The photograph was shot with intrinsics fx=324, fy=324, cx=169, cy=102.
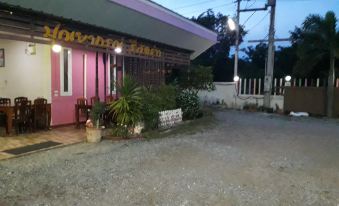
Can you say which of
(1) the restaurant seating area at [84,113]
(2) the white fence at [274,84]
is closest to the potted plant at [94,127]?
(1) the restaurant seating area at [84,113]

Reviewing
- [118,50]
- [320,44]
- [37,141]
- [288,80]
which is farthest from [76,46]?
[288,80]

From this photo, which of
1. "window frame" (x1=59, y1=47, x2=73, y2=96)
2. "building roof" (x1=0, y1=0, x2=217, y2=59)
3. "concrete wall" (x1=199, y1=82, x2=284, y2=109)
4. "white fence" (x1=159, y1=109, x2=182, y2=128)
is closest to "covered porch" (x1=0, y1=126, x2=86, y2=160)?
"window frame" (x1=59, y1=47, x2=73, y2=96)

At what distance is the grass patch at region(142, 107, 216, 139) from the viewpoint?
8.79 m

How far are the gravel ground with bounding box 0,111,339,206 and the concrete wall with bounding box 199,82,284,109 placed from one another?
9.34 meters

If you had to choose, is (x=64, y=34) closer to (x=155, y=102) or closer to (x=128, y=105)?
(x=128, y=105)

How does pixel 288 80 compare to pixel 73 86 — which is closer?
pixel 73 86

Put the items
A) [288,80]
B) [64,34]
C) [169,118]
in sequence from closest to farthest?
[64,34]
[169,118]
[288,80]

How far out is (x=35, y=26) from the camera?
7.28 m

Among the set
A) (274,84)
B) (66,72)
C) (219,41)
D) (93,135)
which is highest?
(219,41)

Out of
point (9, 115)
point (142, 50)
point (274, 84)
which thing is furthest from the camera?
point (274, 84)

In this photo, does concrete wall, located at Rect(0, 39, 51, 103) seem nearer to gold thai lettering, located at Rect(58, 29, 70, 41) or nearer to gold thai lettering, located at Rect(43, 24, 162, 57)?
gold thai lettering, located at Rect(43, 24, 162, 57)

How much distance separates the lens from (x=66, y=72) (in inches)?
396

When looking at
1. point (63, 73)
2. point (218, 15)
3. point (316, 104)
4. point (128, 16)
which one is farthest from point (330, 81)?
point (218, 15)

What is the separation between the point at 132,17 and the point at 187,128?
4.11 m
